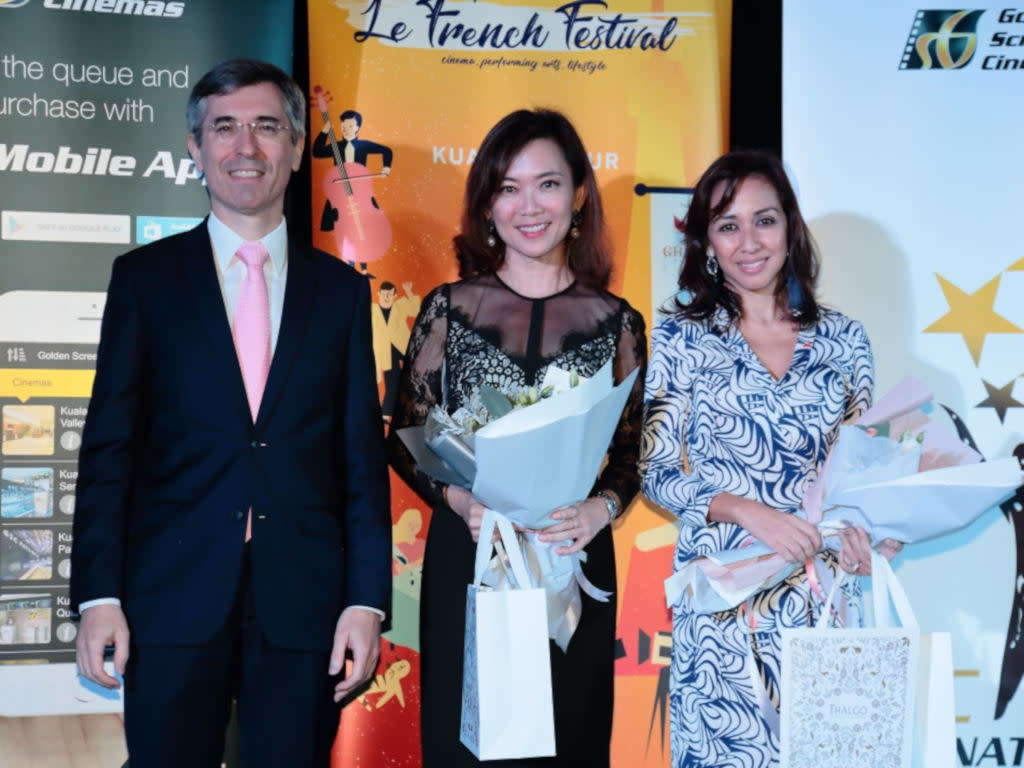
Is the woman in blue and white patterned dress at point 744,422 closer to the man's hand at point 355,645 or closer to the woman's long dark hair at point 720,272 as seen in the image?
the woman's long dark hair at point 720,272

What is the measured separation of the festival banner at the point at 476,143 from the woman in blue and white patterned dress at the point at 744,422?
0.94 metres

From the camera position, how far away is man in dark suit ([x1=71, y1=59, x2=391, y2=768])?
2154mm

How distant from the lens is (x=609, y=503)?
2.50m

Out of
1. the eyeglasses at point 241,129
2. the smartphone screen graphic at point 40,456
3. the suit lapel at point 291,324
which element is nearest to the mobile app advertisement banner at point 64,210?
the smartphone screen graphic at point 40,456

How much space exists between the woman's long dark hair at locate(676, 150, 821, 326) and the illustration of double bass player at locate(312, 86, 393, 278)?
1.21 meters

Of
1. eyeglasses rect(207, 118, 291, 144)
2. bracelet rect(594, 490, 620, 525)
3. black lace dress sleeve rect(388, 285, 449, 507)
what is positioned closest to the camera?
eyeglasses rect(207, 118, 291, 144)

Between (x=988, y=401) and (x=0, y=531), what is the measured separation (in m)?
3.01

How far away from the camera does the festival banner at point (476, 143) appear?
3.48 meters

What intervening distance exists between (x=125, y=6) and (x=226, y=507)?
1.79 meters

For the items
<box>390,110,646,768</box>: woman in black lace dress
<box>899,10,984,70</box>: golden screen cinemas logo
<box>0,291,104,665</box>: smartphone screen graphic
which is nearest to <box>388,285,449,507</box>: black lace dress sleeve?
<box>390,110,646,768</box>: woman in black lace dress

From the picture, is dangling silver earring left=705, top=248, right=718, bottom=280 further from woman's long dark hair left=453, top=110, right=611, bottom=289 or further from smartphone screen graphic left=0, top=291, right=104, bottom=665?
smartphone screen graphic left=0, top=291, right=104, bottom=665

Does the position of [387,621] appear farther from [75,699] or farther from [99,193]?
[99,193]

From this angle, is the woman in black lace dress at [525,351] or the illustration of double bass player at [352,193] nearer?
the woman in black lace dress at [525,351]

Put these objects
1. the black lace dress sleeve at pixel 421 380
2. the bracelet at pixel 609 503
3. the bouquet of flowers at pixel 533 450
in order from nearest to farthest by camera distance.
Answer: the bouquet of flowers at pixel 533 450 < the bracelet at pixel 609 503 < the black lace dress sleeve at pixel 421 380
